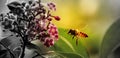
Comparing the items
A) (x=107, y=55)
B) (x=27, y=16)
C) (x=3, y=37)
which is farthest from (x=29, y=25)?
(x=107, y=55)

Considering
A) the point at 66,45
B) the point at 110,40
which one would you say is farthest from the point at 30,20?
the point at 110,40

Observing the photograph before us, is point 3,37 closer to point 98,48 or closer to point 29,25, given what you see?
point 29,25

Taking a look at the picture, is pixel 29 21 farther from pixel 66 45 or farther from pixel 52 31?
pixel 66 45

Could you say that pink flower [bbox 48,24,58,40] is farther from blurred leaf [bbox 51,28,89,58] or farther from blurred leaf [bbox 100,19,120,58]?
blurred leaf [bbox 100,19,120,58]

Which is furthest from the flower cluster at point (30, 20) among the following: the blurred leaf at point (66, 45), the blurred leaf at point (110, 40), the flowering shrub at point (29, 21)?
the blurred leaf at point (110, 40)

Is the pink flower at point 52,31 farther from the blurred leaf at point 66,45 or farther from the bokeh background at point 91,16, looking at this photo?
the bokeh background at point 91,16

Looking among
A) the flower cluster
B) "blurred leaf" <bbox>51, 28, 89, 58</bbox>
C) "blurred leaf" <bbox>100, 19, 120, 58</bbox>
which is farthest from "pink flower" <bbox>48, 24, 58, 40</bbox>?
"blurred leaf" <bbox>100, 19, 120, 58</bbox>
